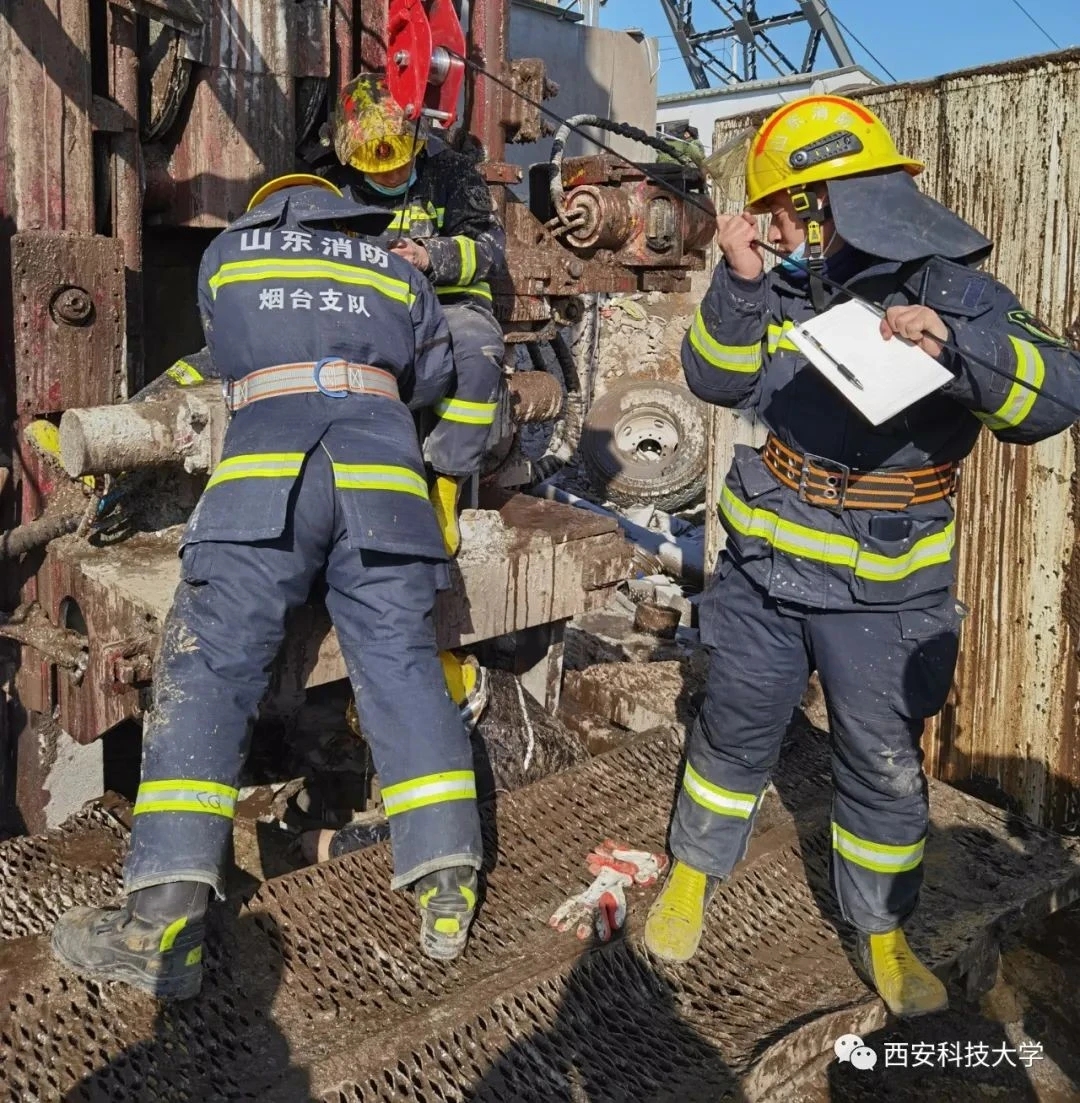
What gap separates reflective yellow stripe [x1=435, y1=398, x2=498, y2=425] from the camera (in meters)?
3.61

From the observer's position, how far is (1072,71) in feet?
13.0

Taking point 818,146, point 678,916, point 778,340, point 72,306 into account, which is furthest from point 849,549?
point 72,306

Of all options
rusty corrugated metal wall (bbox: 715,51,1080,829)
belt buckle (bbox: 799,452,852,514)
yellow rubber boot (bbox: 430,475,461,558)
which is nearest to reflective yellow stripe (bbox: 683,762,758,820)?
belt buckle (bbox: 799,452,852,514)

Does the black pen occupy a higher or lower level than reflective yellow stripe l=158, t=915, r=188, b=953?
higher

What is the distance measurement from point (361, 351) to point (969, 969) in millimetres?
2417

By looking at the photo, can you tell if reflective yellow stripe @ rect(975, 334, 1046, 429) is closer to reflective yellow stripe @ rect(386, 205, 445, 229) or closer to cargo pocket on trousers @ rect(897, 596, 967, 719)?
cargo pocket on trousers @ rect(897, 596, 967, 719)

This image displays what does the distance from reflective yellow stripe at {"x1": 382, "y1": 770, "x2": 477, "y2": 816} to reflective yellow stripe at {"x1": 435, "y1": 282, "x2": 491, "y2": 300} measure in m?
1.78

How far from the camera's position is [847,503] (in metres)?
2.83

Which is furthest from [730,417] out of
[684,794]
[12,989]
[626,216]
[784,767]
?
[12,989]

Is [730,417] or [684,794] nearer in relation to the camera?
[684,794]

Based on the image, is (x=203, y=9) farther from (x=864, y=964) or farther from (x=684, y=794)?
(x=864, y=964)

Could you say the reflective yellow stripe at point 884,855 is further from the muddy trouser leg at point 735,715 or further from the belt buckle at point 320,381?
the belt buckle at point 320,381

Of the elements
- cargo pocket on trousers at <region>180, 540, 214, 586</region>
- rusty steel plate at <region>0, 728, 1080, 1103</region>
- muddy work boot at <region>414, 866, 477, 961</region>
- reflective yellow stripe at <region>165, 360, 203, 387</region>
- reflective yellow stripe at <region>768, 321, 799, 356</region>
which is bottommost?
rusty steel plate at <region>0, 728, 1080, 1103</region>

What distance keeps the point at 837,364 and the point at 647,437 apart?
282 inches
